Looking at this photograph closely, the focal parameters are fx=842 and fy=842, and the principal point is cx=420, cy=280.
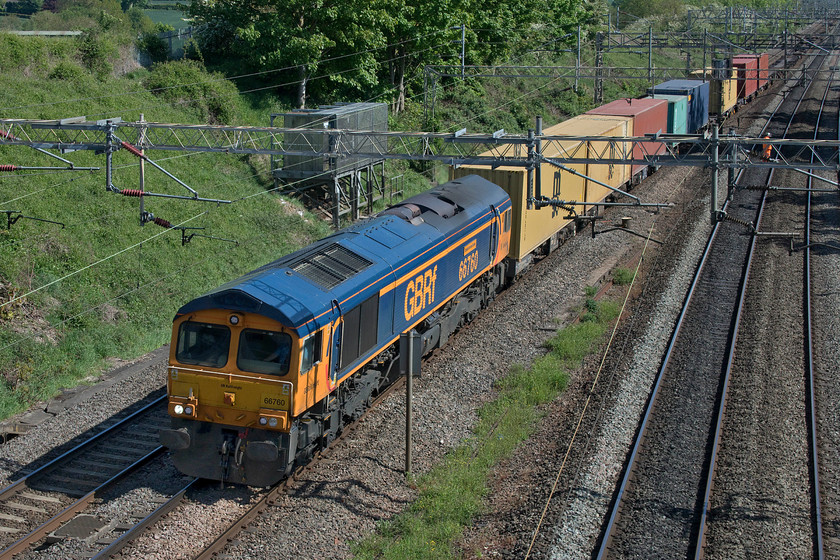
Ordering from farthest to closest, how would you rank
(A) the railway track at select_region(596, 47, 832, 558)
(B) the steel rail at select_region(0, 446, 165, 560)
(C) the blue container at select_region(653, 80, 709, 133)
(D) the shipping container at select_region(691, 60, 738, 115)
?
(D) the shipping container at select_region(691, 60, 738, 115)
(C) the blue container at select_region(653, 80, 709, 133)
(A) the railway track at select_region(596, 47, 832, 558)
(B) the steel rail at select_region(0, 446, 165, 560)

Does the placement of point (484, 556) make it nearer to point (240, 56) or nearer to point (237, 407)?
point (237, 407)

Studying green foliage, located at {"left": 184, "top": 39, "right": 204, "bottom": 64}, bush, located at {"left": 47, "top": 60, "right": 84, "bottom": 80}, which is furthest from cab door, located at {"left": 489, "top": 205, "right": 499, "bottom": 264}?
green foliage, located at {"left": 184, "top": 39, "right": 204, "bottom": 64}

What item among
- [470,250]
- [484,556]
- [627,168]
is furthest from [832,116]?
[484,556]

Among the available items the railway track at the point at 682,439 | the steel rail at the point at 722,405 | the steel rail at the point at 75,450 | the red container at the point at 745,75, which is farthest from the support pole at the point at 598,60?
the steel rail at the point at 75,450

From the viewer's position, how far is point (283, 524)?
39.4ft

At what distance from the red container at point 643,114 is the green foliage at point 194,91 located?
15.4m

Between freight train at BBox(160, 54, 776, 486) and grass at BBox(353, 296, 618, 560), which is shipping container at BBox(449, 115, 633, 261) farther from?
freight train at BBox(160, 54, 776, 486)

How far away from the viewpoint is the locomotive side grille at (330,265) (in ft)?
44.0

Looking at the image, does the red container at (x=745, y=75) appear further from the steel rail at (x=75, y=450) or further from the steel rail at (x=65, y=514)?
the steel rail at (x=65, y=514)

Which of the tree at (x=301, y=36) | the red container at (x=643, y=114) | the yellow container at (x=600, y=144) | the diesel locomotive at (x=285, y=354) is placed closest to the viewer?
the diesel locomotive at (x=285, y=354)

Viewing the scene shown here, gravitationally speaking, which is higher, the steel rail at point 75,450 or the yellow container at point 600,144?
the yellow container at point 600,144

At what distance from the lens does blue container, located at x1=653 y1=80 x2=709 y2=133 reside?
44469 millimetres

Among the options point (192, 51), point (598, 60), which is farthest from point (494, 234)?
point (598, 60)

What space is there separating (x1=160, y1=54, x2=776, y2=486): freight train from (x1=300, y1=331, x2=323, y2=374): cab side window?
0.08ft
